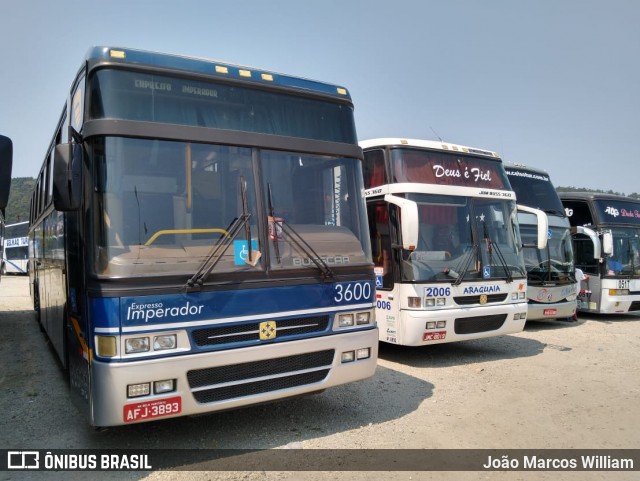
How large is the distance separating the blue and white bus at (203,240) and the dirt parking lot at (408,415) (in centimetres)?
55

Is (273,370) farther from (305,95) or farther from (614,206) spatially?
(614,206)

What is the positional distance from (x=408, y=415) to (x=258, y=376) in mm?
1905

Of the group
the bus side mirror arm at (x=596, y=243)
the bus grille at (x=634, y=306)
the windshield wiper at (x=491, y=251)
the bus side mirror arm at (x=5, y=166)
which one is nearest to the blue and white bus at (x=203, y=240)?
the bus side mirror arm at (x=5, y=166)

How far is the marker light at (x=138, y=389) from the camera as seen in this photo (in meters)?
3.89

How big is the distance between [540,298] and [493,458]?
6.81 m

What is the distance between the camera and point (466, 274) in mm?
7676

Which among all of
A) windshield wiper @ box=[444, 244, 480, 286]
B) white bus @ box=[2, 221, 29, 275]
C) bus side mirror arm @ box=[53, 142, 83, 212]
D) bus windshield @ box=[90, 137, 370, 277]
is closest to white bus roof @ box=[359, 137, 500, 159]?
windshield wiper @ box=[444, 244, 480, 286]

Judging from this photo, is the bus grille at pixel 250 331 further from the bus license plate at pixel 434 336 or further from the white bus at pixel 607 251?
the white bus at pixel 607 251

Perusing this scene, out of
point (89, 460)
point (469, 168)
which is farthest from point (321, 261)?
point (469, 168)

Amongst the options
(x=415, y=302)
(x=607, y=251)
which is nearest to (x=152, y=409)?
(x=415, y=302)

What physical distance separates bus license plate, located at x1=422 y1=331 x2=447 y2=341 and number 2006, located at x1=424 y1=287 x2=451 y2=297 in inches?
20.8

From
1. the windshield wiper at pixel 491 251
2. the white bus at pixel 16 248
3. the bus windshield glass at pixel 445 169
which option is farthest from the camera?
the white bus at pixel 16 248

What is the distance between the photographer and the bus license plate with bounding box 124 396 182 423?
12.8 ft

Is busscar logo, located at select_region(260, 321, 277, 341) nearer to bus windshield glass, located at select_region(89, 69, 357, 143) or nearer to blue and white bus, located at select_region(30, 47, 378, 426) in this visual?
blue and white bus, located at select_region(30, 47, 378, 426)
